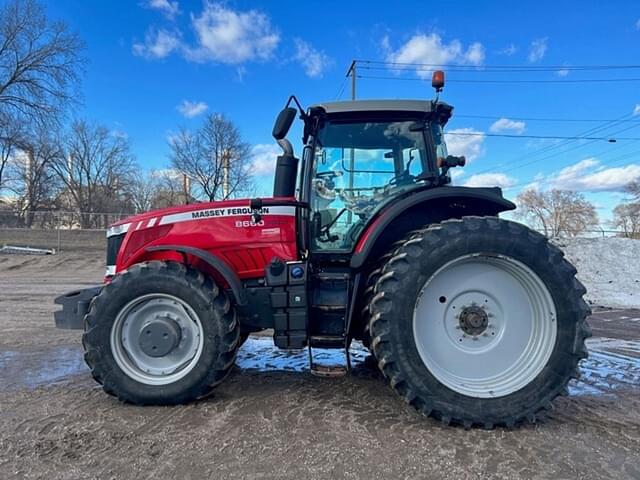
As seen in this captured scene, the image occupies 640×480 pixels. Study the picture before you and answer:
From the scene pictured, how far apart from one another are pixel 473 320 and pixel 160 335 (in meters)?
Result: 2.24

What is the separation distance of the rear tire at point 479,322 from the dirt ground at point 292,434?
209mm

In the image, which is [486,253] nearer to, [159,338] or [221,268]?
[221,268]

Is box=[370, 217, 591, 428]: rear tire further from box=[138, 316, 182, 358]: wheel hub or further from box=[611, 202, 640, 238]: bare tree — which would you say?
box=[611, 202, 640, 238]: bare tree

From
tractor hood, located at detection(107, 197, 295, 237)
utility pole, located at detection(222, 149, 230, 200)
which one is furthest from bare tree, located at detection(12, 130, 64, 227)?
tractor hood, located at detection(107, 197, 295, 237)

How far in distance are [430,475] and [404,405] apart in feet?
2.84

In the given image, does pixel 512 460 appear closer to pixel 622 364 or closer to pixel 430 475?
pixel 430 475

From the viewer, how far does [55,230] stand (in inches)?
821

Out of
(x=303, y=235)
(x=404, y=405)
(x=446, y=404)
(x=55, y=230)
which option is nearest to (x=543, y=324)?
(x=446, y=404)

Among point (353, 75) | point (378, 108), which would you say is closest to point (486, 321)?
point (378, 108)

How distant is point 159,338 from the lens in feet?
9.77

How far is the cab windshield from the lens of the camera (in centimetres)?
334

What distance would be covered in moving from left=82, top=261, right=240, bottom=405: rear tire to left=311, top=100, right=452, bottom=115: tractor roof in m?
1.65

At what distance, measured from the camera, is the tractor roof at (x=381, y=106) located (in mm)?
3260

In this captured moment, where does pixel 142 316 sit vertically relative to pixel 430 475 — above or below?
above
